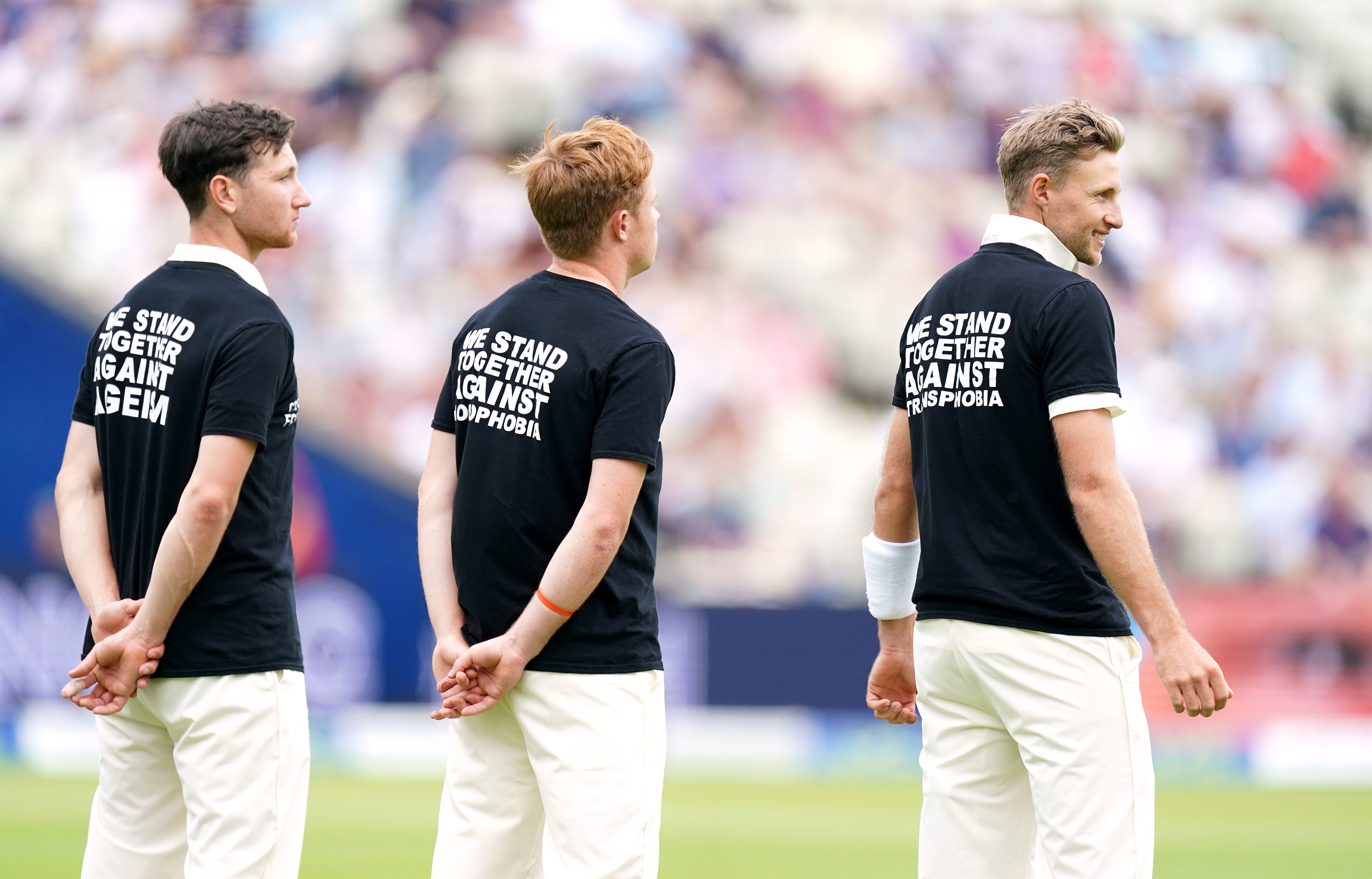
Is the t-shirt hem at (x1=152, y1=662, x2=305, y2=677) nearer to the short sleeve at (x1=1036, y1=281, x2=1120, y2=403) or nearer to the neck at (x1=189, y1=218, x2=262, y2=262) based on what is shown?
the neck at (x1=189, y1=218, x2=262, y2=262)

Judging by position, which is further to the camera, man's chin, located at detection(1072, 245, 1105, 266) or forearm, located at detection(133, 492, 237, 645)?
man's chin, located at detection(1072, 245, 1105, 266)

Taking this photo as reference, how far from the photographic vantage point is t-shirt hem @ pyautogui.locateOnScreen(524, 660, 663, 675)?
10.1 ft

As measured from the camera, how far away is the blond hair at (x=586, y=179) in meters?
3.10

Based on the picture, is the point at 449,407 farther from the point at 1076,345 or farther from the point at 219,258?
the point at 1076,345

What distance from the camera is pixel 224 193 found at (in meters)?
3.38

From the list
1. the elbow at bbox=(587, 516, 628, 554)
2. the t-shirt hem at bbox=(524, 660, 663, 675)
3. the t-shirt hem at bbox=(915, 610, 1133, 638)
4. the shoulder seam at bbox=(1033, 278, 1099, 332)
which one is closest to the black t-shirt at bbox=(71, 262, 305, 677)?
the t-shirt hem at bbox=(524, 660, 663, 675)

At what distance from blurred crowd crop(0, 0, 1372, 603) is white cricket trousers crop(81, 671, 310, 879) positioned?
8.08 m

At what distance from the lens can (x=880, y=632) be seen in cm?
372

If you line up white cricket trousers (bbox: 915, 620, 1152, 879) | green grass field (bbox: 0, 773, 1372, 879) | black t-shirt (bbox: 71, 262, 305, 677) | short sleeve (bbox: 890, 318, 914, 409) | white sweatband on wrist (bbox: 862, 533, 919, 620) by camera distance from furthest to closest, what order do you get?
green grass field (bbox: 0, 773, 1372, 879) < white sweatband on wrist (bbox: 862, 533, 919, 620) < short sleeve (bbox: 890, 318, 914, 409) < black t-shirt (bbox: 71, 262, 305, 677) < white cricket trousers (bbox: 915, 620, 1152, 879)

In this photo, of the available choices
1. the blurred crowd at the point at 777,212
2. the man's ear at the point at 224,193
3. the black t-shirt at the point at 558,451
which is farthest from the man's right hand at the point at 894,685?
the blurred crowd at the point at 777,212

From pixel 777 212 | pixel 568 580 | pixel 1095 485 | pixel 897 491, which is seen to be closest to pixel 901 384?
pixel 897 491

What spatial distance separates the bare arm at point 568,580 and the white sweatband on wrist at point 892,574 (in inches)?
30.3

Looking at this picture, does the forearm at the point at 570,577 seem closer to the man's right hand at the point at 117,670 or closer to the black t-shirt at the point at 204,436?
the black t-shirt at the point at 204,436

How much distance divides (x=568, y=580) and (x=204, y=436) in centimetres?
81
